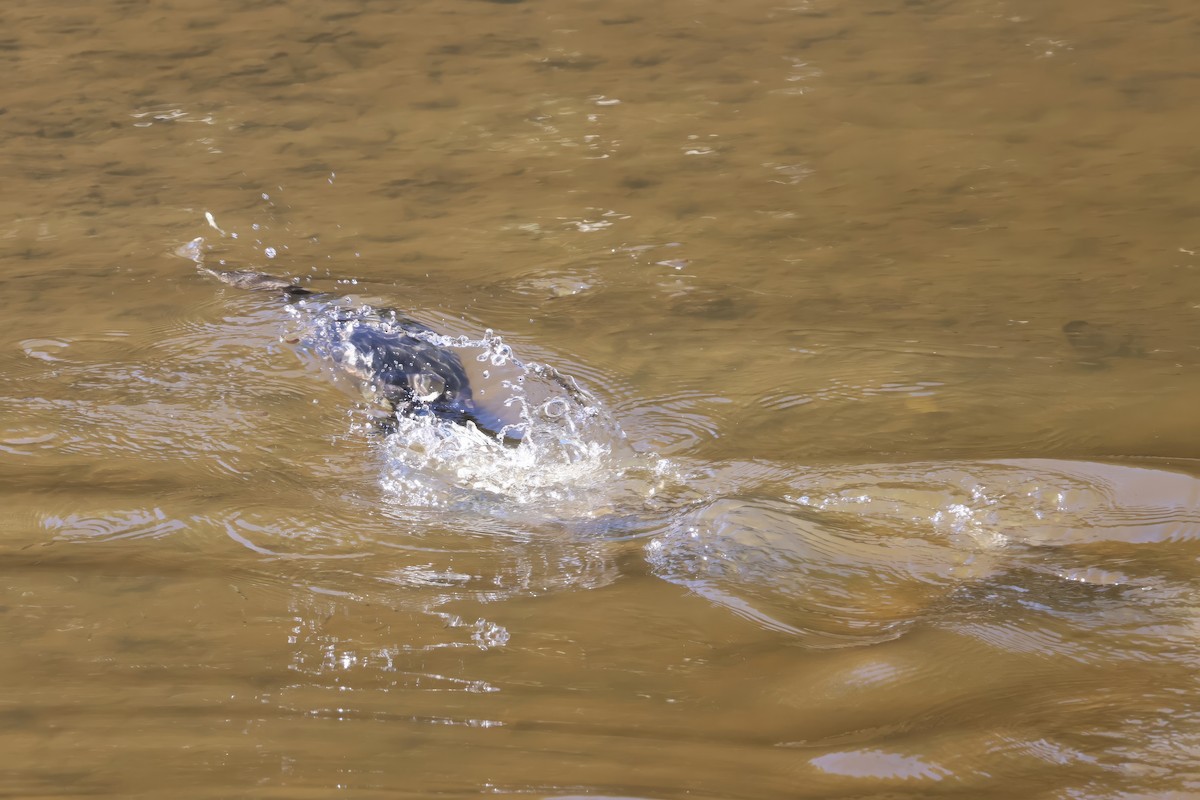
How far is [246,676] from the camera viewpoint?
2135 millimetres

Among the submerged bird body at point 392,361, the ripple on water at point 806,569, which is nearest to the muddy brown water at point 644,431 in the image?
the ripple on water at point 806,569

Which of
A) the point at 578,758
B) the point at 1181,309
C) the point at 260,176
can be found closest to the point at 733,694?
the point at 578,758

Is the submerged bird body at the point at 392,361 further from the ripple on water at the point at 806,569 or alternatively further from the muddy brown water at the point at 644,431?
the ripple on water at the point at 806,569

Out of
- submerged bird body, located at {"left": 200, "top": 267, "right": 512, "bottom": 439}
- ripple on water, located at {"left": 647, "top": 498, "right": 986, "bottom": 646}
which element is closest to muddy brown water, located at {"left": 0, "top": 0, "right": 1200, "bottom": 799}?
ripple on water, located at {"left": 647, "top": 498, "right": 986, "bottom": 646}

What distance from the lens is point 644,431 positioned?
3023 millimetres

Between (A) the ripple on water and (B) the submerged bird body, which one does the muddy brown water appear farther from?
(B) the submerged bird body

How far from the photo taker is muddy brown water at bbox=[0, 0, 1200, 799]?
195 cm

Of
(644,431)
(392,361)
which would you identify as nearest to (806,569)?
(644,431)

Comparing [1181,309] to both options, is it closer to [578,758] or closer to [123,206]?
[578,758]

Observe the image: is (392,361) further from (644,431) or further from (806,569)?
(806,569)

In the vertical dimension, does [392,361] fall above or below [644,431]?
above

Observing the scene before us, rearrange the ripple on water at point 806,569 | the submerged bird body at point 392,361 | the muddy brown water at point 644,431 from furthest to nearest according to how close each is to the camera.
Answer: the submerged bird body at point 392,361 < the ripple on water at point 806,569 < the muddy brown water at point 644,431

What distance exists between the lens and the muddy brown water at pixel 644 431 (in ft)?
6.40

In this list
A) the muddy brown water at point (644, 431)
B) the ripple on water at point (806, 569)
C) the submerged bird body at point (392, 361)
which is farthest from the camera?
the submerged bird body at point (392, 361)
